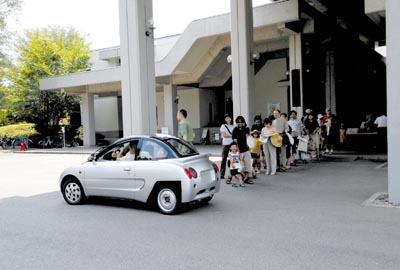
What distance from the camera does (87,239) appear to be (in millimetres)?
5996

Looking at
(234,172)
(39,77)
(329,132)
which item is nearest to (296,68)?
(329,132)

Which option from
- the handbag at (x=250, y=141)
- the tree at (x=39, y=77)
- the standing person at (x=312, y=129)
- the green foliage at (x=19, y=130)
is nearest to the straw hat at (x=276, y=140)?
the handbag at (x=250, y=141)

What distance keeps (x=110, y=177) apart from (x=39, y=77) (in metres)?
26.7

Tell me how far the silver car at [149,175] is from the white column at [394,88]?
135 inches

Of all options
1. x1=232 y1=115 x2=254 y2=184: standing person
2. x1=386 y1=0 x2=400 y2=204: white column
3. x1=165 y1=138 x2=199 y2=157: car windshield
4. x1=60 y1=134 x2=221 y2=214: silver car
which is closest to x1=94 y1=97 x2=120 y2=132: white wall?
x1=232 y1=115 x2=254 y2=184: standing person

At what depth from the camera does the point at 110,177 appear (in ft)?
26.4

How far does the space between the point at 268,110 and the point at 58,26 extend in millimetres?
21163

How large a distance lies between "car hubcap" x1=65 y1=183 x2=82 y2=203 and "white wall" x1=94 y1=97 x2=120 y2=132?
83.2 ft

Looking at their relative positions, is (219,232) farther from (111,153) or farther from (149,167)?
(111,153)

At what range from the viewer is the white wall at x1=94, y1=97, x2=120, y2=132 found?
111ft

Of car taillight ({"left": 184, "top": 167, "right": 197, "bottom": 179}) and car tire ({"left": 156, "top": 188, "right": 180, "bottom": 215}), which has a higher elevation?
car taillight ({"left": 184, "top": 167, "right": 197, "bottom": 179})

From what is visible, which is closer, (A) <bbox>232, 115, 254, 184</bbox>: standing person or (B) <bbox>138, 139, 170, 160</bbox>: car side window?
(B) <bbox>138, 139, 170, 160</bbox>: car side window

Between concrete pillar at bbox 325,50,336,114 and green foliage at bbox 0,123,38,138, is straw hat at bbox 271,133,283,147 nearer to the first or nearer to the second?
concrete pillar at bbox 325,50,336,114

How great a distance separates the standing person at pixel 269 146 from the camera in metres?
11.6
